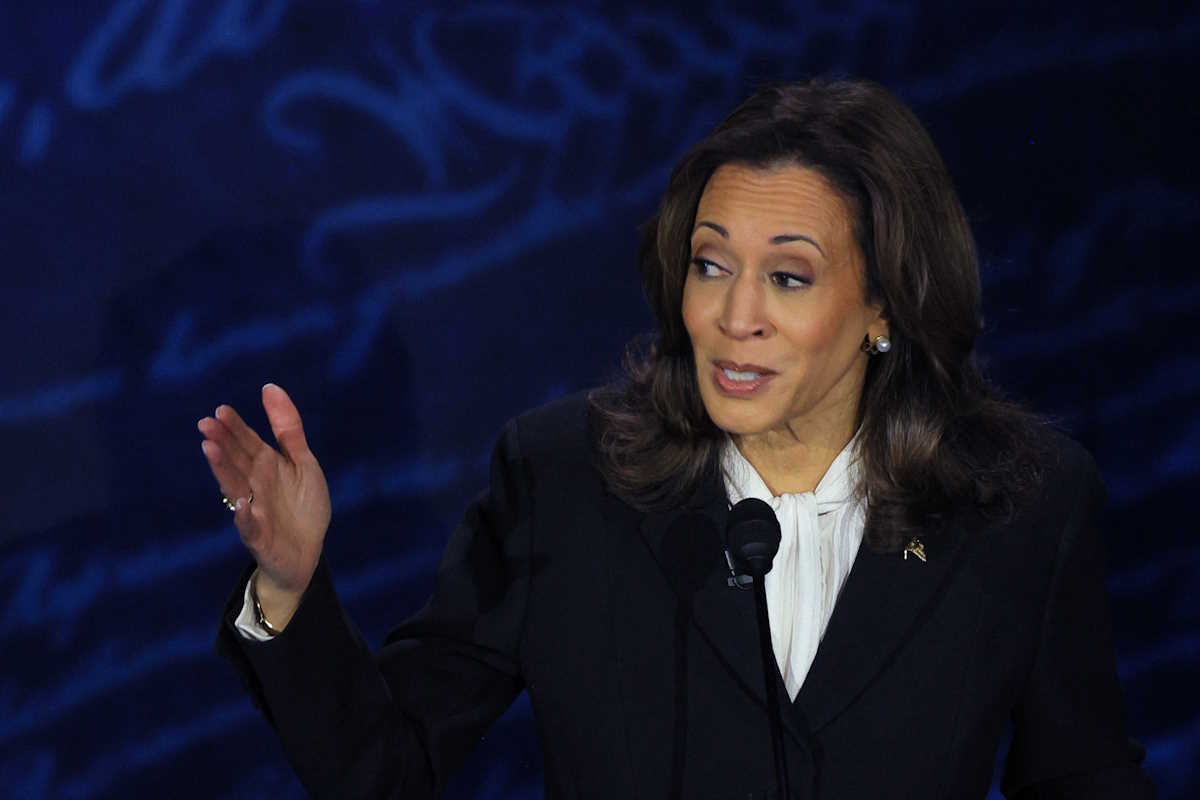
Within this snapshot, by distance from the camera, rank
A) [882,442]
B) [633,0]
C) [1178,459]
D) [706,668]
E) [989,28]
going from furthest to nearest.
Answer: [1178,459], [989,28], [633,0], [882,442], [706,668]

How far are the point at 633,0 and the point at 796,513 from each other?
40.5 inches

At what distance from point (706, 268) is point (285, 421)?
597mm

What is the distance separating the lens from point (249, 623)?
1.81m

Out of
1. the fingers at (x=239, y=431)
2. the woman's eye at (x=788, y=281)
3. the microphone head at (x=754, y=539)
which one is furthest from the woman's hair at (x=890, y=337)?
the fingers at (x=239, y=431)

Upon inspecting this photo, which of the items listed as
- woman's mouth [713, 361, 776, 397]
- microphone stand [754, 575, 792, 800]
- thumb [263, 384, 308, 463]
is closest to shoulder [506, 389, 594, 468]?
woman's mouth [713, 361, 776, 397]

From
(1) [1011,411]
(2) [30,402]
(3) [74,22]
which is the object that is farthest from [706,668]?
(3) [74,22]

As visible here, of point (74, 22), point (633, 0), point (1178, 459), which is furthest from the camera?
point (1178, 459)

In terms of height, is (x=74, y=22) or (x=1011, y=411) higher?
(x=74, y=22)

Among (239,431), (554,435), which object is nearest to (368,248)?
(554,435)

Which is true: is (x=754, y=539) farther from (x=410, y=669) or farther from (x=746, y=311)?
(x=410, y=669)

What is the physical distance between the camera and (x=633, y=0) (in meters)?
2.73

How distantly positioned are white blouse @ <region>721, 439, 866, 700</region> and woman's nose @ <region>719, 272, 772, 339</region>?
243 mm

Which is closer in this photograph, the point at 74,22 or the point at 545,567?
the point at 545,567

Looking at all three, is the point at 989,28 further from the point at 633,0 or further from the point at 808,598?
the point at 808,598
